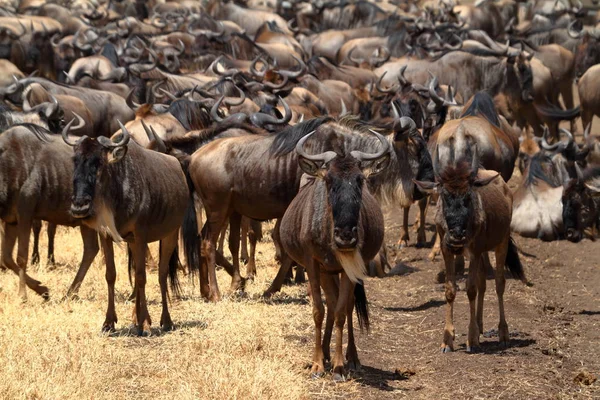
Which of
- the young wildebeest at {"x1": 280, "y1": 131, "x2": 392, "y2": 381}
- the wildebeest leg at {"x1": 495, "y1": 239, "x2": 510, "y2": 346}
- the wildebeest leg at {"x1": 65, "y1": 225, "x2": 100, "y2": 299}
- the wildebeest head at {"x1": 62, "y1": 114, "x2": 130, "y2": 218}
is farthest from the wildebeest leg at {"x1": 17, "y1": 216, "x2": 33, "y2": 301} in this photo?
the wildebeest leg at {"x1": 495, "y1": 239, "x2": 510, "y2": 346}

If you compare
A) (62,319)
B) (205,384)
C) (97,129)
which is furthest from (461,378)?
(97,129)

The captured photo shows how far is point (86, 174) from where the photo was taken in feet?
25.6

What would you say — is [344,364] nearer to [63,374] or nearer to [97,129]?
[63,374]

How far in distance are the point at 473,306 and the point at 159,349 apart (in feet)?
7.24

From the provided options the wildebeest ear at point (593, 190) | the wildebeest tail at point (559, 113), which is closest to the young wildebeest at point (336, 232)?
the wildebeest ear at point (593, 190)

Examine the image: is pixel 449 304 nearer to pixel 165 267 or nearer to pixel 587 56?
pixel 165 267

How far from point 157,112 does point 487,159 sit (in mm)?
3465

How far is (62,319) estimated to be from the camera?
330 inches

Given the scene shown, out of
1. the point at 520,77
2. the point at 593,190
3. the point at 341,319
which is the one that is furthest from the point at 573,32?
the point at 341,319

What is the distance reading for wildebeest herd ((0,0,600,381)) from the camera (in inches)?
294

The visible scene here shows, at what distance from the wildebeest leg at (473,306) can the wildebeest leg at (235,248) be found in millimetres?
2736

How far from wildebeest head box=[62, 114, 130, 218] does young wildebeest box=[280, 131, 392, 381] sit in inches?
53.3

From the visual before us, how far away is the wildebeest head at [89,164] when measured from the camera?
7758 mm

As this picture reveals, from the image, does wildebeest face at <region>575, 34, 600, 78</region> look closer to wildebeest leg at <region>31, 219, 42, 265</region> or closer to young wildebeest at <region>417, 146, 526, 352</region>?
wildebeest leg at <region>31, 219, 42, 265</region>
